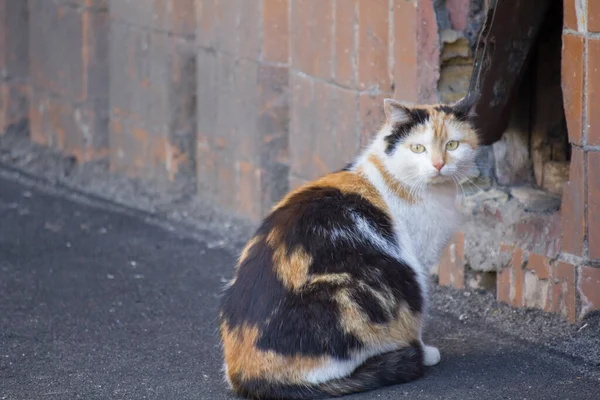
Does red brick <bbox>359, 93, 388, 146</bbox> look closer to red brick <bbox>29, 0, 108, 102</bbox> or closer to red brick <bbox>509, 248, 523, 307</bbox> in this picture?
red brick <bbox>509, 248, 523, 307</bbox>

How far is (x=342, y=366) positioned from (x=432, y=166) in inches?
36.5

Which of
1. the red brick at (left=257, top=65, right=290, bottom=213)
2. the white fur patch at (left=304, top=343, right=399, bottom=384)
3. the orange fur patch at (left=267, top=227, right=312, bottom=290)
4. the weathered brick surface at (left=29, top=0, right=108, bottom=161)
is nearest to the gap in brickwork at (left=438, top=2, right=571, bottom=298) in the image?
the red brick at (left=257, top=65, right=290, bottom=213)

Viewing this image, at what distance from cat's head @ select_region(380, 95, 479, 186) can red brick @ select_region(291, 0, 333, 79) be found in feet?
6.30

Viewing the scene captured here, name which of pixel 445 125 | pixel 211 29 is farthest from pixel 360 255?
pixel 211 29

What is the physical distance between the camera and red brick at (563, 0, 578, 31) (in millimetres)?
4880

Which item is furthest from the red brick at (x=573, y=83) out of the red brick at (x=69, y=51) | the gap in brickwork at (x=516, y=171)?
the red brick at (x=69, y=51)

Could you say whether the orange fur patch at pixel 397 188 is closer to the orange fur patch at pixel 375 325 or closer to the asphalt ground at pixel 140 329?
the orange fur patch at pixel 375 325

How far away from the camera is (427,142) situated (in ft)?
14.5

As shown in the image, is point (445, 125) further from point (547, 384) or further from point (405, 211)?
point (547, 384)

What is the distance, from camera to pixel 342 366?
4.13 m

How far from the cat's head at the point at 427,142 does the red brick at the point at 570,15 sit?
76 cm

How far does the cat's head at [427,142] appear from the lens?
4.42 metres

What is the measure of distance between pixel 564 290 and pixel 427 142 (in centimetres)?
131

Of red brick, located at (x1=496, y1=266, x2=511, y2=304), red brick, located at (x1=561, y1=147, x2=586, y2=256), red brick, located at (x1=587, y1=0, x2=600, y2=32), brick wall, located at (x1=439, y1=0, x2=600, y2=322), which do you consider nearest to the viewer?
red brick, located at (x1=587, y1=0, x2=600, y2=32)
